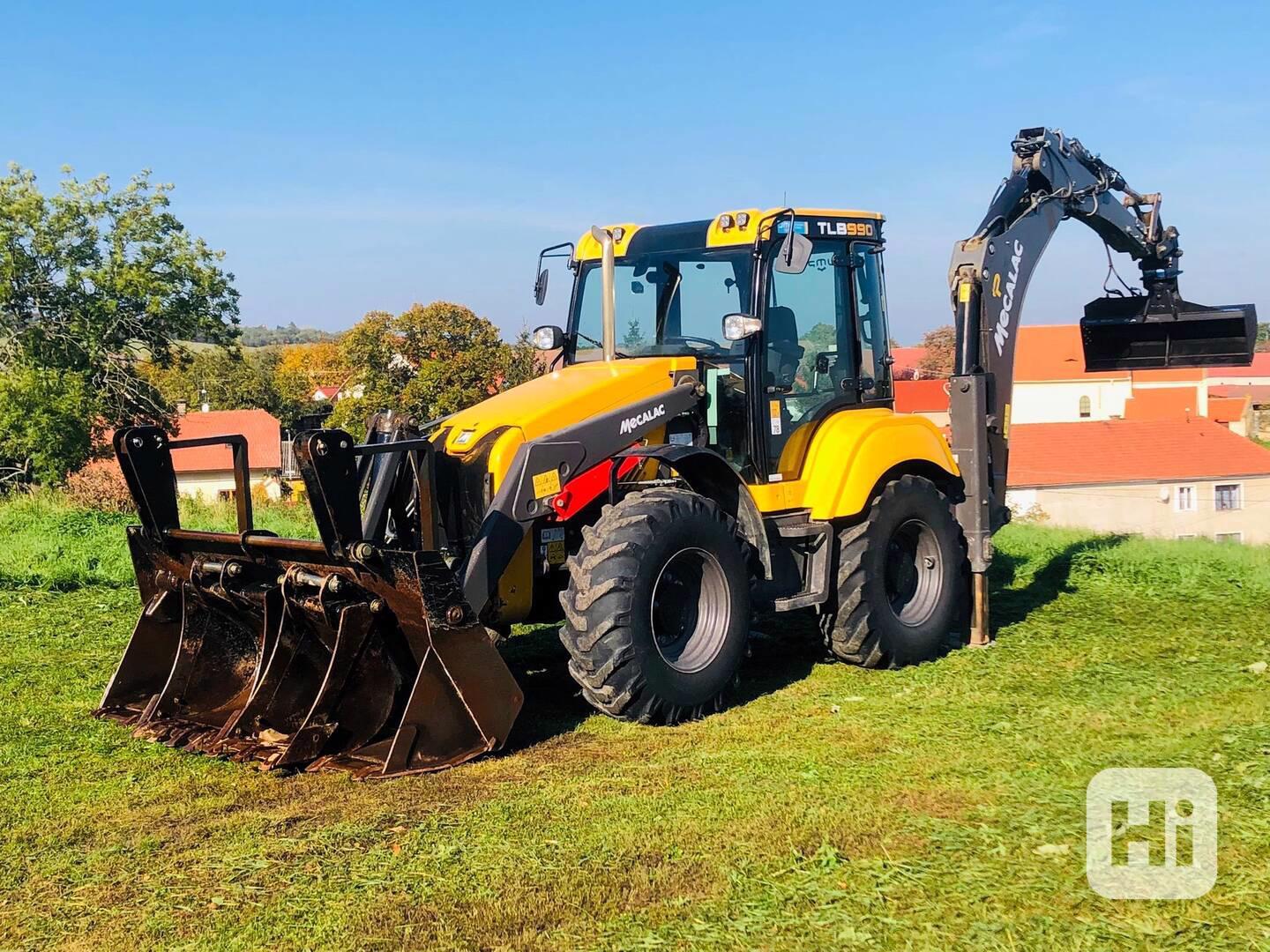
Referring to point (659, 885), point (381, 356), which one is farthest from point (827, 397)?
point (381, 356)

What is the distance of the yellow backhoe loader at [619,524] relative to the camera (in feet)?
18.9

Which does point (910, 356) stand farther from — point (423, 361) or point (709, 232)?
point (709, 232)

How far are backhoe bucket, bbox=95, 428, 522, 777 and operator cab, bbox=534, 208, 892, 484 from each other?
219 centimetres


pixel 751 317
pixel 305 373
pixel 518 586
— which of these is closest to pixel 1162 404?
pixel 305 373

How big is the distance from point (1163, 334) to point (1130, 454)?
33.4m

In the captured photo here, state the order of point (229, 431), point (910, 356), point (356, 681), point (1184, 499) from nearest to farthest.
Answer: point (356, 681) < point (1184, 499) < point (229, 431) < point (910, 356)

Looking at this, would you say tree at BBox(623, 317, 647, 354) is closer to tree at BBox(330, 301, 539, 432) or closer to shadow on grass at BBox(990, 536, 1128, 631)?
shadow on grass at BBox(990, 536, 1128, 631)

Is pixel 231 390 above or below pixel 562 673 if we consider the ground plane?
above

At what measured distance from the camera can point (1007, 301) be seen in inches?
370

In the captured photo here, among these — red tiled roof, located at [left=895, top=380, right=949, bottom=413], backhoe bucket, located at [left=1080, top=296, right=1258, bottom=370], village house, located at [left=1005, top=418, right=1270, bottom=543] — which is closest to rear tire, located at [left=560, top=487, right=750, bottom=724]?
backhoe bucket, located at [left=1080, top=296, right=1258, bottom=370]

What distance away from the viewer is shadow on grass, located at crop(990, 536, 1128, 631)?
9734 mm

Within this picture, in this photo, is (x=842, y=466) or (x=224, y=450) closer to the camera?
(x=842, y=466)

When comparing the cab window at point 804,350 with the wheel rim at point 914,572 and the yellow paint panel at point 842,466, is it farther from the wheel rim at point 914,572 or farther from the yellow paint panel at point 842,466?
the wheel rim at point 914,572

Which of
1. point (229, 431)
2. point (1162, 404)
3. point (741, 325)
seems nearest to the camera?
point (741, 325)
